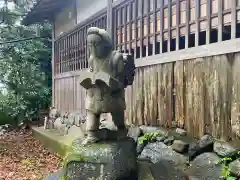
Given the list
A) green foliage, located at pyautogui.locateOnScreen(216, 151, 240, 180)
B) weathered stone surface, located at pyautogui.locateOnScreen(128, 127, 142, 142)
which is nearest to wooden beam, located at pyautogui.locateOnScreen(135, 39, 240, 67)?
weathered stone surface, located at pyautogui.locateOnScreen(128, 127, 142, 142)

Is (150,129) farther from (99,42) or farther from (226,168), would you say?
(99,42)

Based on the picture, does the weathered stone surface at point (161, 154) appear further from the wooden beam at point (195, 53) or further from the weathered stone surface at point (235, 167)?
the wooden beam at point (195, 53)

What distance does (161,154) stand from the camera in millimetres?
4793

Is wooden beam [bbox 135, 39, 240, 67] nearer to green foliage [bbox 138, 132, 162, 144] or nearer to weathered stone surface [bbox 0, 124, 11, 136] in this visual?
green foliage [bbox 138, 132, 162, 144]

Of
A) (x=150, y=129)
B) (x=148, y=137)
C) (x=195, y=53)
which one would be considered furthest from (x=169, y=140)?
(x=195, y=53)

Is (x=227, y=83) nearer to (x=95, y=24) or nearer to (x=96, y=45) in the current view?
(x=96, y=45)

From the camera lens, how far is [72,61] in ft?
32.0

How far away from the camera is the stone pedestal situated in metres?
3.36

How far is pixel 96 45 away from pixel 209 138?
Answer: 7.14ft

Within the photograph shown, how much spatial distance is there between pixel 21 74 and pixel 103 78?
9.89m

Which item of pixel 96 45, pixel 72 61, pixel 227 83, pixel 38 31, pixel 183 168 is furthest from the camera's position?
pixel 38 31

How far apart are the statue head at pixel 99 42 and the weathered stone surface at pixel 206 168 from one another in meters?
2.06

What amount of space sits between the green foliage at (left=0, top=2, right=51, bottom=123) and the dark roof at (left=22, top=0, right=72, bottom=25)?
871 mm

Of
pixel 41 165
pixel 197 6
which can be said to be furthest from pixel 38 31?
pixel 197 6
